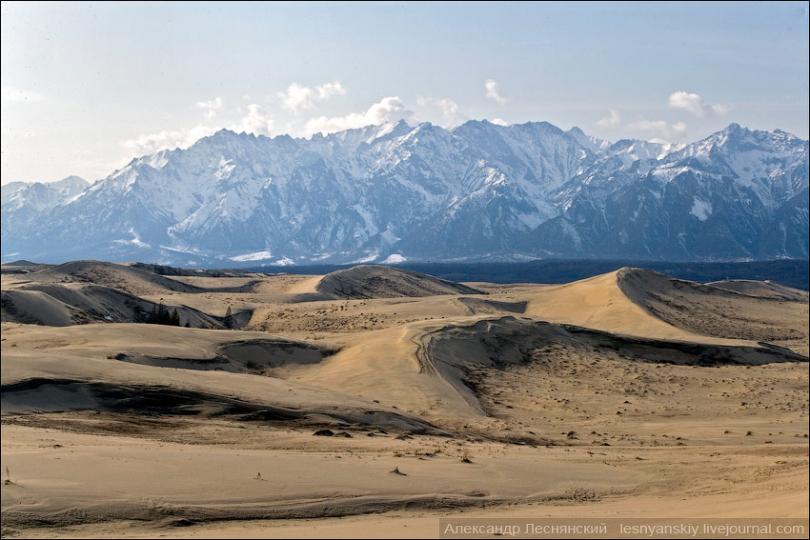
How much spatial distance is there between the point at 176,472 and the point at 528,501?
6.28 m

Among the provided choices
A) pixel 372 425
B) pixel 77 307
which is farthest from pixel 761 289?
pixel 372 425

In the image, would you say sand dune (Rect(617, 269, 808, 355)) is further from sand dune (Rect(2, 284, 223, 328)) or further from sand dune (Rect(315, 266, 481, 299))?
sand dune (Rect(2, 284, 223, 328))

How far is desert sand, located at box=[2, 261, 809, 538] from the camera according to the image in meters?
13.2

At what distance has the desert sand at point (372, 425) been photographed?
13.2 metres

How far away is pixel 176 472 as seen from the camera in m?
14.0

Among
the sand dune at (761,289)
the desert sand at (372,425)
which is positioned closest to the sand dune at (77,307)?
the desert sand at (372,425)

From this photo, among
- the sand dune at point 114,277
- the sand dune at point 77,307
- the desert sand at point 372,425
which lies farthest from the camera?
the sand dune at point 114,277

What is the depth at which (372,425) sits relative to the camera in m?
23.1

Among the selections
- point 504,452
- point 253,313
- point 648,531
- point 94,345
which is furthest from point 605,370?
point 253,313

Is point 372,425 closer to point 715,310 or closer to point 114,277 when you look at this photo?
point 715,310

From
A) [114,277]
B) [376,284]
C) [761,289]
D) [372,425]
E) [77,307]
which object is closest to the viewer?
[372,425]

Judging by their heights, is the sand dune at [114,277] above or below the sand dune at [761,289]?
above

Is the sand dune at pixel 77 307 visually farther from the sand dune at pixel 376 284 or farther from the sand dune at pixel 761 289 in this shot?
the sand dune at pixel 761 289

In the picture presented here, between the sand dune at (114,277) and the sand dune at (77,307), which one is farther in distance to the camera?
the sand dune at (114,277)
